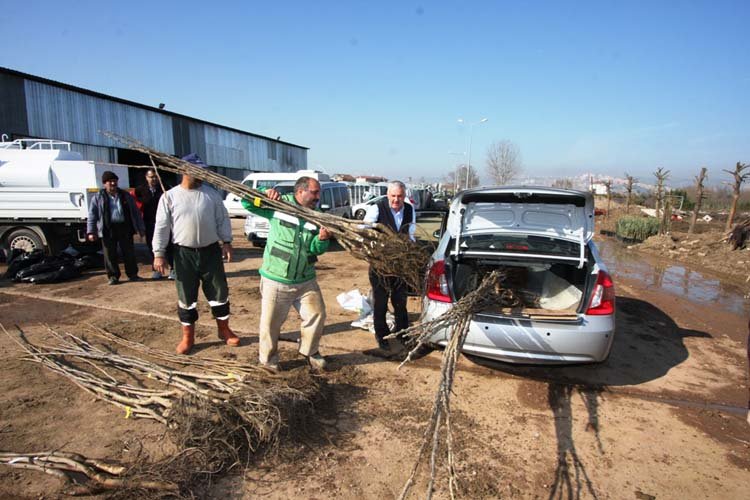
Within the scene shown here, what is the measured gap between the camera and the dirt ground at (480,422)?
2.51 meters

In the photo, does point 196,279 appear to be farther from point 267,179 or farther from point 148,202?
point 267,179

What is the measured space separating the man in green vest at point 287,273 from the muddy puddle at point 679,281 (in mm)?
7251

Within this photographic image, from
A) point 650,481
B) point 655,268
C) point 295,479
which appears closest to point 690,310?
point 655,268

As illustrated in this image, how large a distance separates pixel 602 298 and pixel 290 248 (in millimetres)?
2728

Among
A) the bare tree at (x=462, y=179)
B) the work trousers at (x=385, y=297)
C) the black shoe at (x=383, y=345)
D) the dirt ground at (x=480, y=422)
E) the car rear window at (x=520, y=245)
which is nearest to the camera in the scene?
the dirt ground at (x=480, y=422)

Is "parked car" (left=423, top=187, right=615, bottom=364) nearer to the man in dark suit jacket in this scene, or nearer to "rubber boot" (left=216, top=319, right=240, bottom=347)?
"rubber boot" (left=216, top=319, right=240, bottom=347)

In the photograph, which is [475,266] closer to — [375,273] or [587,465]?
[375,273]

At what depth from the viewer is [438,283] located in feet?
12.2

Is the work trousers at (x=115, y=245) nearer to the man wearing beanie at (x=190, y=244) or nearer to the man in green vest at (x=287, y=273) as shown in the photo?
the man wearing beanie at (x=190, y=244)

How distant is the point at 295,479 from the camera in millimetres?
2498

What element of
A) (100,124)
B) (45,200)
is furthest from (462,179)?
(45,200)

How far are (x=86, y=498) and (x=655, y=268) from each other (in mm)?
12229

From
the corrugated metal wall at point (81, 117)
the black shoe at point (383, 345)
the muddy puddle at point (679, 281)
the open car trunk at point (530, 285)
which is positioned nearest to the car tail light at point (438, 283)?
the open car trunk at point (530, 285)

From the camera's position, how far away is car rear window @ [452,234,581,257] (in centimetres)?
399
